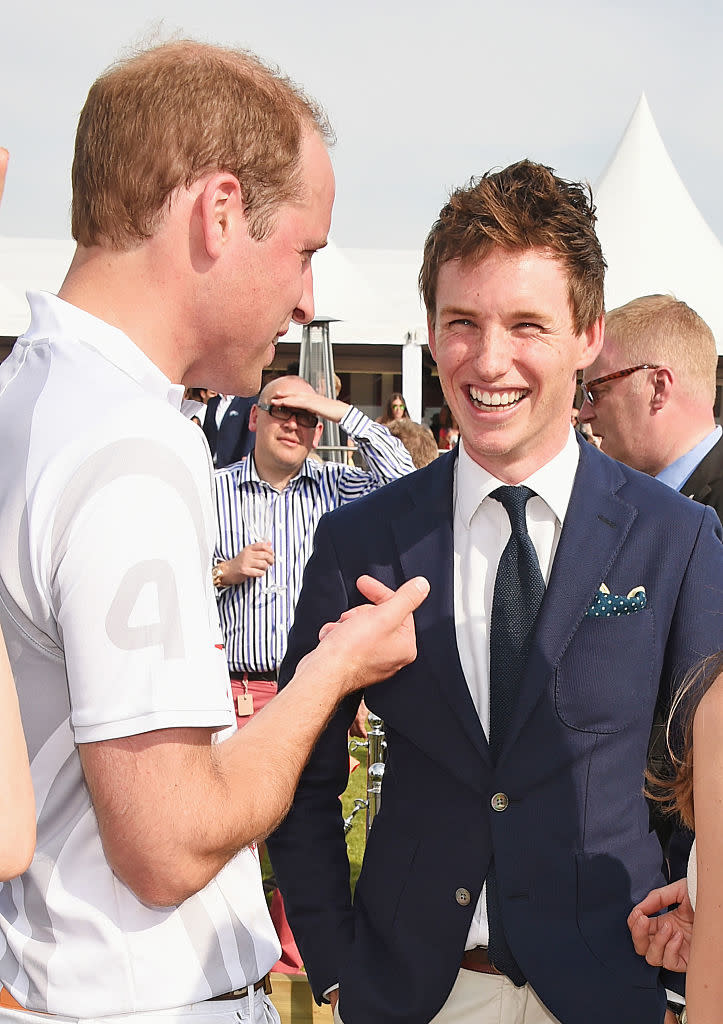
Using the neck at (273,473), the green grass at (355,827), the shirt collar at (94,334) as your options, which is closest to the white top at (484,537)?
the shirt collar at (94,334)

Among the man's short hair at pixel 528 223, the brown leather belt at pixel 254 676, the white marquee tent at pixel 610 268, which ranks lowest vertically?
the brown leather belt at pixel 254 676

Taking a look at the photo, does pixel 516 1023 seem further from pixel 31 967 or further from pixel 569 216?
pixel 569 216

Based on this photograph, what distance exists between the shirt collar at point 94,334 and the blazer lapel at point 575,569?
3.11 ft

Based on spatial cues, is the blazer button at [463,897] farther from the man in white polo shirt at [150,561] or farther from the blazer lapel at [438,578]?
the man in white polo shirt at [150,561]

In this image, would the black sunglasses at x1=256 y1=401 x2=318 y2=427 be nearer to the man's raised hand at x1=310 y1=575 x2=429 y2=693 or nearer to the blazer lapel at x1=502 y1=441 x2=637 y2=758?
the blazer lapel at x1=502 y1=441 x2=637 y2=758

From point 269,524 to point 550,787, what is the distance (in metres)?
3.37

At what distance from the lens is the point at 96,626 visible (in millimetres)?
1214

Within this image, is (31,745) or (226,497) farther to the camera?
(226,497)

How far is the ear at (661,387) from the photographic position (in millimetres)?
3971

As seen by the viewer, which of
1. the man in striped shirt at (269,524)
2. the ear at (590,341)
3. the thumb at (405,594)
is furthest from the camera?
the man in striped shirt at (269,524)

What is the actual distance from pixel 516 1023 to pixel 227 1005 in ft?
2.57

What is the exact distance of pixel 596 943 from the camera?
1916 millimetres

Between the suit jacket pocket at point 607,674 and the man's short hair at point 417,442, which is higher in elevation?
the man's short hair at point 417,442

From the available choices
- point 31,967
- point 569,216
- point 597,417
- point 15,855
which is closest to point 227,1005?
point 31,967
